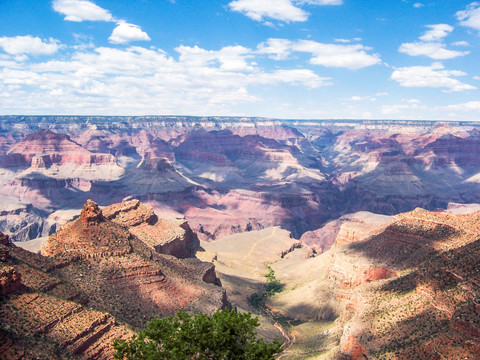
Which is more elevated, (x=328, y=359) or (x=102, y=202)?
(x=328, y=359)

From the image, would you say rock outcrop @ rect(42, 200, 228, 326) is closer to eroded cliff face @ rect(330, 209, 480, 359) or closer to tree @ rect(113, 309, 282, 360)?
tree @ rect(113, 309, 282, 360)

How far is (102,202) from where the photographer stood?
164625mm

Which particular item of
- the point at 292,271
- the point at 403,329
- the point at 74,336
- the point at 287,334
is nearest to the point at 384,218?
the point at 292,271

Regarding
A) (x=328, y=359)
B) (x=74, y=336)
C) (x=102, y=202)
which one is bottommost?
(x=102, y=202)

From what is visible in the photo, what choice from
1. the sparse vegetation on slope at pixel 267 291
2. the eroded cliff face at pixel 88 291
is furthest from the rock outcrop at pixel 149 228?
the sparse vegetation on slope at pixel 267 291

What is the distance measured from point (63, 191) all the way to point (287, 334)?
154048mm

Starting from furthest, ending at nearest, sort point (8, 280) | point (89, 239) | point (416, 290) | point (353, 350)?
1. point (89, 239)
2. point (416, 290)
3. point (353, 350)
4. point (8, 280)

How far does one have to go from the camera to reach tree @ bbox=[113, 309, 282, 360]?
1978cm

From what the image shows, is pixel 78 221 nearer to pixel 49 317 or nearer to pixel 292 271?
pixel 49 317

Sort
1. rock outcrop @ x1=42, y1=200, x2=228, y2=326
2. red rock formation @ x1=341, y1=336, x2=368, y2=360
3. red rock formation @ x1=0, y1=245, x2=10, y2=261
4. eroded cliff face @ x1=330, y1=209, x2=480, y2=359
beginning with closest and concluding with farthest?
1. red rock formation @ x1=0, y1=245, x2=10, y2=261
2. eroded cliff face @ x1=330, y1=209, x2=480, y2=359
3. red rock formation @ x1=341, y1=336, x2=368, y2=360
4. rock outcrop @ x1=42, y1=200, x2=228, y2=326

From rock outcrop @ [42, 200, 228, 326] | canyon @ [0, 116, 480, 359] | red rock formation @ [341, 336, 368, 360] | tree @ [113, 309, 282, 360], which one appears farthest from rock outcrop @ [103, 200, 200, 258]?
tree @ [113, 309, 282, 360]

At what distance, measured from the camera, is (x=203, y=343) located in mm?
20094

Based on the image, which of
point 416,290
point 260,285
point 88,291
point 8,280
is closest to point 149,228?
point 260,285

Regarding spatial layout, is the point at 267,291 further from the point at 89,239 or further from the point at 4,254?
the point at 4,254
